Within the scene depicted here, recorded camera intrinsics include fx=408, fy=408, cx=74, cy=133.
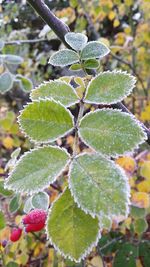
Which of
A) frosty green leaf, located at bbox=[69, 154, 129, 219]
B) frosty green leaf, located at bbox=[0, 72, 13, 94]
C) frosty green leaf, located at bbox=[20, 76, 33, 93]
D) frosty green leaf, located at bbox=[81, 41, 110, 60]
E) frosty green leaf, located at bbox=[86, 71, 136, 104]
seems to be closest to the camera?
frosty green leaf, located at bbox=[69, 154, 129, 219]

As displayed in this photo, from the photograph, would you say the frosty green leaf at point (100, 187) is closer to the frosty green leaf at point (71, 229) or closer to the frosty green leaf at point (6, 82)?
the frosty green leaf at point (71, 229)

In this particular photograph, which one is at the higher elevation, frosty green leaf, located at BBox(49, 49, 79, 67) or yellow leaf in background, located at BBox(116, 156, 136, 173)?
frosty green leaf, located at BBox(49, 49, 79, 67)

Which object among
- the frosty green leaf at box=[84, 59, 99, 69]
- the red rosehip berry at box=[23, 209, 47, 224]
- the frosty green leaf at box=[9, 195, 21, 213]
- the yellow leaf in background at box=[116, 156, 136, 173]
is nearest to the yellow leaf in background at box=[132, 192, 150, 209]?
the yellow leaf in background at box=[116, 156, 136, 173]

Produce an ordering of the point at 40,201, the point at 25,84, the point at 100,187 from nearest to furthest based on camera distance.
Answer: the point at 100,187, the point at 40,201, the point at 25,84

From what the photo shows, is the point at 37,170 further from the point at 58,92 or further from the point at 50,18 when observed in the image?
the point at 50,18

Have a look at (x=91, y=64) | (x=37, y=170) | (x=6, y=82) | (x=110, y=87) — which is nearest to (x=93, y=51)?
(x=91, y=64)

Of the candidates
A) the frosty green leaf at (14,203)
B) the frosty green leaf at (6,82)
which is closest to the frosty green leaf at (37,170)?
the frosty green leaf at (14,203)

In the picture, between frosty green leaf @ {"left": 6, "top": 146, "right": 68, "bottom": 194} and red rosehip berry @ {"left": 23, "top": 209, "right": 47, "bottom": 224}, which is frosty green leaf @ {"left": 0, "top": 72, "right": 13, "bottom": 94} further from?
A: frosty green leaf @ {"left": 6, "top": 146, "right": 68, "bottom": 194}

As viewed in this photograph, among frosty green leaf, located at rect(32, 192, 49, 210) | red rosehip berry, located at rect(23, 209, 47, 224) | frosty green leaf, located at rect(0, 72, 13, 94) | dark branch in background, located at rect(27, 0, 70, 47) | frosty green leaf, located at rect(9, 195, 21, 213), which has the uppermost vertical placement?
dark branch in background, located at rect(27, 0, 70, 47)
